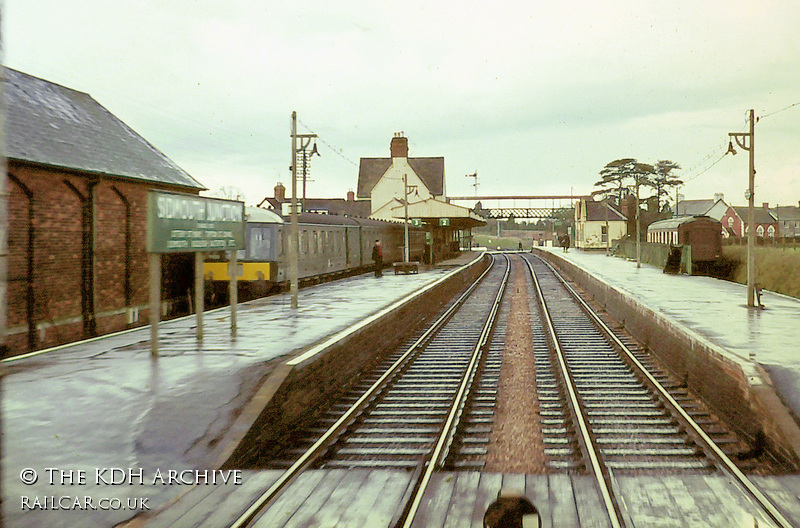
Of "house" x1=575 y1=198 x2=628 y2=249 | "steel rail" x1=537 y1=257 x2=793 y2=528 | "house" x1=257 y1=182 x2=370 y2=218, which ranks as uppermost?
"house" x1=257 y1=182 x2=370 y2=218

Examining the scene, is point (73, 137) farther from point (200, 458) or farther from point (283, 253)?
point (200, 458)

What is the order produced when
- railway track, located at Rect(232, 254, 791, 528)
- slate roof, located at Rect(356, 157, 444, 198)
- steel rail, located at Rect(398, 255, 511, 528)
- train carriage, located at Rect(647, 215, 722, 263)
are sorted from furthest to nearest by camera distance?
1. slate roof, located at Rect(356, 157, 444, 198)
2. train carriage, located at Rect(647, 215, 722, 263)
3. railway track, located at Rect(232, 254, 791, 528)
4. steel rail, located at Rect(398, 255, 511, 528)

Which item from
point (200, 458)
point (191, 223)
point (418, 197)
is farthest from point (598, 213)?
point (200, 458)

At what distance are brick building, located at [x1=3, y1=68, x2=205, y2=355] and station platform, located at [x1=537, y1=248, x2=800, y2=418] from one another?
44.2ft

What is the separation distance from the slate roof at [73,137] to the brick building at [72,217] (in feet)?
0.12

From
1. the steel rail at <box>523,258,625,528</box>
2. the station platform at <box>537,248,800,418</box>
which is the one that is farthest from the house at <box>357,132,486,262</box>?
the steel rail at <box>523,258,625,528</box>

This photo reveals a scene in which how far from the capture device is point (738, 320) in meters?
13.2

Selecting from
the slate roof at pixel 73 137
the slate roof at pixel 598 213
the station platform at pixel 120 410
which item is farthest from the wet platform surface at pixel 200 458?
the slate roof at pixel 598 213

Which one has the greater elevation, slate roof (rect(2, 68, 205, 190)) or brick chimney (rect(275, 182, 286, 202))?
brick chimney (rect(275, 182, 286, 202))

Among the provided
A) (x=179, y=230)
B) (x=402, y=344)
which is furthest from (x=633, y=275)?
(x=179, y=230)

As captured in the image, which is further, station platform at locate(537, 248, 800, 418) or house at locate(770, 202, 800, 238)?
house at locate(770, 202, 800, 238)

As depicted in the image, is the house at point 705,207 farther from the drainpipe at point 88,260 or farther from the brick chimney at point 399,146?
the drainpipe at point 88,260

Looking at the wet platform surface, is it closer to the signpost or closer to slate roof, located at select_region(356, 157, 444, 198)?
the signpost

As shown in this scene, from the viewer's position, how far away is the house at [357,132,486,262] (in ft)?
131
